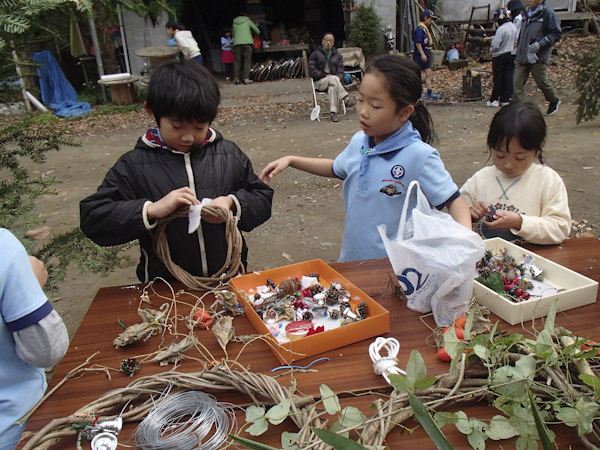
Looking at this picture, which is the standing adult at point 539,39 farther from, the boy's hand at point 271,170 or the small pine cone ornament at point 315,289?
the small pine cone ornament at point 315,289

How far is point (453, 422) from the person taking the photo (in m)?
1.03

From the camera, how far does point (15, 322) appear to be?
1.18 metres

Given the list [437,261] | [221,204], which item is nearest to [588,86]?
[437,261]

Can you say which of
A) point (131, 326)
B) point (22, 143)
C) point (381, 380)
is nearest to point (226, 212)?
point (131, 326)

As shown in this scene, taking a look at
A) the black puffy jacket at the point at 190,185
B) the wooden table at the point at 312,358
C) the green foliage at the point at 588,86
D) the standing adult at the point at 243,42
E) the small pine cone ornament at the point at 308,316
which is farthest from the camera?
the standing adult at the point at 243,42

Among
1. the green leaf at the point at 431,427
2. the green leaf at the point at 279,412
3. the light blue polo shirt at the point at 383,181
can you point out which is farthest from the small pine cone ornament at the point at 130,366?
the light blue polo shirt at the point at 383,181

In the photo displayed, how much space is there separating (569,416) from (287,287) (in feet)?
2.95

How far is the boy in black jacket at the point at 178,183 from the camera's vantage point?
1.69 m

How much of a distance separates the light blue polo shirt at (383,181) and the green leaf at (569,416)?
984 mm

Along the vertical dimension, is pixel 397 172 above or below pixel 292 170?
above

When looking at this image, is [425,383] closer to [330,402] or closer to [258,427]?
[330,402]

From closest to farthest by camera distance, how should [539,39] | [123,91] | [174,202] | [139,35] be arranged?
1. [174,202]
2. [539,39]
3. [123,91]
4. [139,35]

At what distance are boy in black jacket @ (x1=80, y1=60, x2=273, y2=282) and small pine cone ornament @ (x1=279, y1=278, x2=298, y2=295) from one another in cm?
34

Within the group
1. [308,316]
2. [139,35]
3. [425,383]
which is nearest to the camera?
[425,383]
